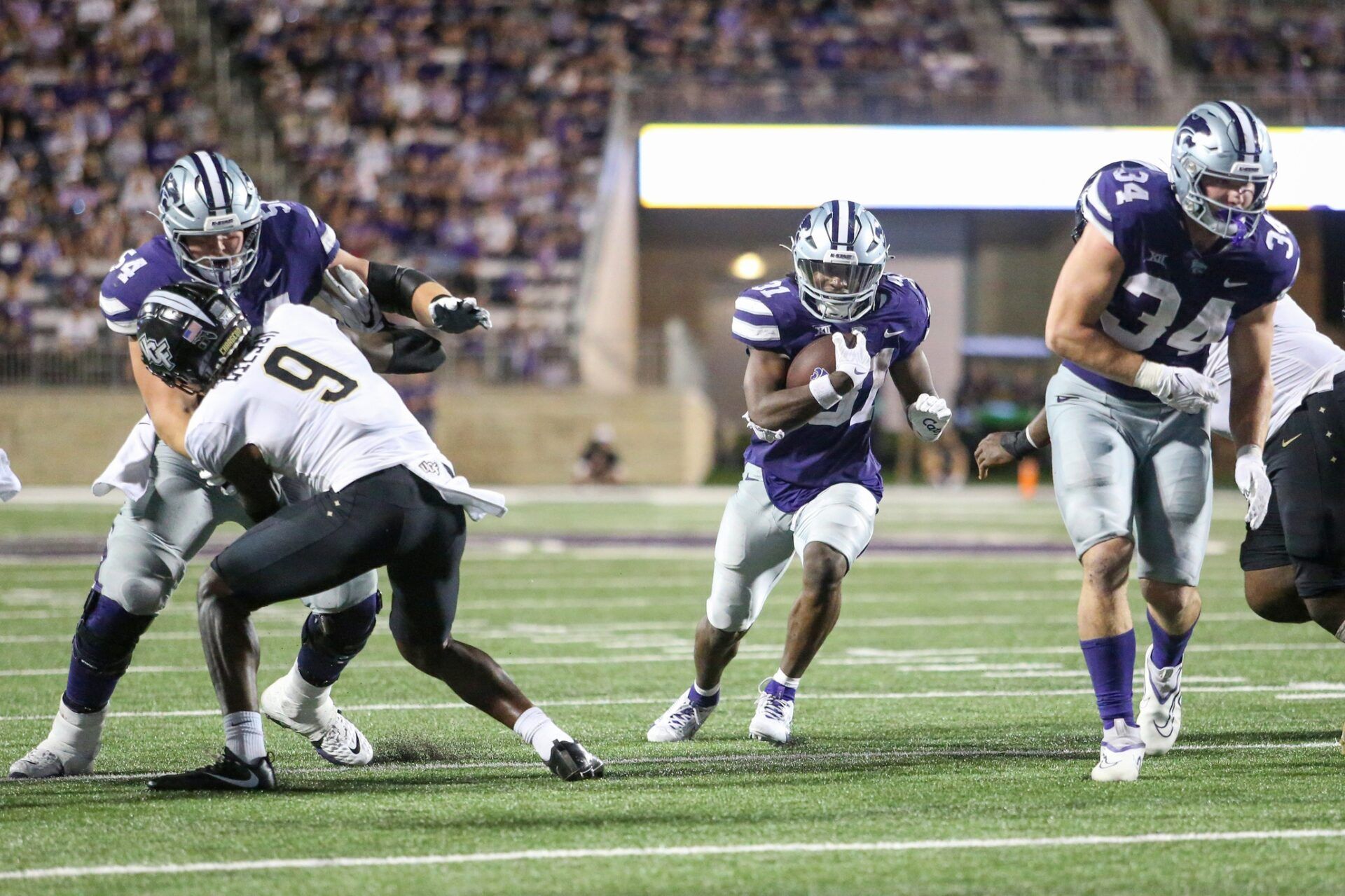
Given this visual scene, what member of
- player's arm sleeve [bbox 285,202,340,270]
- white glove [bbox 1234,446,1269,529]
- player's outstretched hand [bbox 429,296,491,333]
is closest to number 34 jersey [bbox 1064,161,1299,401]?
white glove [bbox 1234,446,1269,529]

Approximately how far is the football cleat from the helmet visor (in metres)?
2.51

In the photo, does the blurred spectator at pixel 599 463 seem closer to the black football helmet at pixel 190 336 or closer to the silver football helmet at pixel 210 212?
the silver football helmet at pixel 210 212

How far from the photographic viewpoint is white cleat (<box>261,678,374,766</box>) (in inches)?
195

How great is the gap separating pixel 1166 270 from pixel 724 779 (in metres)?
1.80

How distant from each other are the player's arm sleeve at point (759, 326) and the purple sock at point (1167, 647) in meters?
1.41

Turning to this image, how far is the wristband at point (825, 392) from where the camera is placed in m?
5.14

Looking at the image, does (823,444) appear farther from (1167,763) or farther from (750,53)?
(750,53)

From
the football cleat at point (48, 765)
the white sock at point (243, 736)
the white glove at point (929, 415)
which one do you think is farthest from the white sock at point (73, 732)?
the white glove at point (929, 415)

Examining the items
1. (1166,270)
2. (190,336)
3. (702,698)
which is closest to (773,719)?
(702,698)

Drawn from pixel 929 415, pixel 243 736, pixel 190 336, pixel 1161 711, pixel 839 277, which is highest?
pixel 190 336

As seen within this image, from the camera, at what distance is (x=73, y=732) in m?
4.75

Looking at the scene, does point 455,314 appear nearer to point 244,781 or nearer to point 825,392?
point 825,392

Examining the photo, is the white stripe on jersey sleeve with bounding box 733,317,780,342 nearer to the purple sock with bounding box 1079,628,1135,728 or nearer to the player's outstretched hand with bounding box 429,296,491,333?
the player's outstretched hand with bounding box 429,296,491,333

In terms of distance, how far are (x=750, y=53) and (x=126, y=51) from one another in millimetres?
8504
